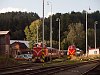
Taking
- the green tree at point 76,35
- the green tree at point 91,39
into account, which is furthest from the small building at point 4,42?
the green tree at point 91,39

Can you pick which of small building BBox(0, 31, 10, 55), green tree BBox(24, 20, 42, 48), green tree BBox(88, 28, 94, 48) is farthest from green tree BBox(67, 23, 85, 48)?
small building BBox(0, 31, 10, 55)

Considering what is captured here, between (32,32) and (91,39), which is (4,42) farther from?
(91,39)

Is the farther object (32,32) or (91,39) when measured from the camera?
(91,39)

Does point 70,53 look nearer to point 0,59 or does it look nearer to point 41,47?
point 41,47

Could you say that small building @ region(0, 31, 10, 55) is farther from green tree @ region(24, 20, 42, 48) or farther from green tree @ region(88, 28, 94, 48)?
green tree @ region(88, 28, 94, 48)

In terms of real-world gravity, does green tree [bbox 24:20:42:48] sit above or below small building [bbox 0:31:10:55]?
above

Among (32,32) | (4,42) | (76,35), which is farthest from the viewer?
(76,35)

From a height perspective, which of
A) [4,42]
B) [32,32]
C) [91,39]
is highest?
[32,32]

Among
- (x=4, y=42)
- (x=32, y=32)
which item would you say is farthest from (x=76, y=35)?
(x=4, y=42)

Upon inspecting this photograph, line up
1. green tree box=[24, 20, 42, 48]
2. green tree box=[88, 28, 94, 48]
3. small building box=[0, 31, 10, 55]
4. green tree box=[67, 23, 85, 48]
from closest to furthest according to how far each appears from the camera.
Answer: small building box=[0, 31, 10, 55] < green tree box=[24, 20, 42, 48] < green tree box=[67, 23, 85, 48] < green tree box=[88, 28, 94, 48]

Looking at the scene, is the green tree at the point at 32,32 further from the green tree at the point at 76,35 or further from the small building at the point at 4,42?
the small building at the point at 4,42

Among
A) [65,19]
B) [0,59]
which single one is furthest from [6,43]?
[65,19]

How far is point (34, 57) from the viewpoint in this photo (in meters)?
46.8

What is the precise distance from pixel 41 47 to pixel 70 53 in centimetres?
938
